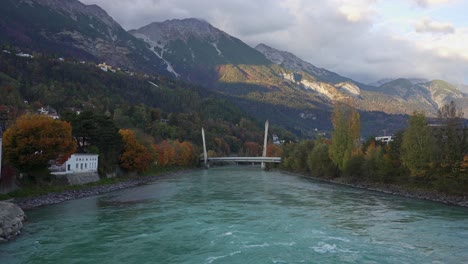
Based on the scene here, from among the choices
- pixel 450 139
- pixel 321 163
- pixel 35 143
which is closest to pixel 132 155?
pixel 35 143

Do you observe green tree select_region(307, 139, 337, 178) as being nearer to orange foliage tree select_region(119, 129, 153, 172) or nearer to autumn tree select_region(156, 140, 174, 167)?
orange foliage tree select_region(119, 129, 153, 172)

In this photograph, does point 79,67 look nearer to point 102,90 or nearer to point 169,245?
point 102,90

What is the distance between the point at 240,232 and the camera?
2184 cm

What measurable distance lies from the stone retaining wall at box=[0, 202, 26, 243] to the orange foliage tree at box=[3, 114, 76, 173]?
10848 millimetres

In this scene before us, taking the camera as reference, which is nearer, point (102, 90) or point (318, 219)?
point (318, 219)

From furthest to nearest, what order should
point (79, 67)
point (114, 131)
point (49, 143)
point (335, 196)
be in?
point (79, 67), point (114, 131), point (335, 196), point (49, 143)

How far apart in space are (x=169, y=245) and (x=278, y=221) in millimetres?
8497

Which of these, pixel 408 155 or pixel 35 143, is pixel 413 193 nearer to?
pixel 408 155

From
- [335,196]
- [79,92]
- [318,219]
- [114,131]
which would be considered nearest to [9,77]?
[79,92]

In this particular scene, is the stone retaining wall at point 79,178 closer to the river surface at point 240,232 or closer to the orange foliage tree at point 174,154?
the river surface at point 240,232

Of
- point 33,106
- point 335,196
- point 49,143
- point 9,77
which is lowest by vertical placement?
point 335,196

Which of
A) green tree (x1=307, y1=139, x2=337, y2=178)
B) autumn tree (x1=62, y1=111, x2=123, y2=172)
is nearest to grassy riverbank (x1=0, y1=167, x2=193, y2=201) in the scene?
autumn tree (x1=62, y1=111, x2=123, y2=172)

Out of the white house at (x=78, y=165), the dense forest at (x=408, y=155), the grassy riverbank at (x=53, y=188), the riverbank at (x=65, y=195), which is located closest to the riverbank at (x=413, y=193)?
the dense forest at (x=408, y=155)

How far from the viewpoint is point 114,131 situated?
5259 centimetres
